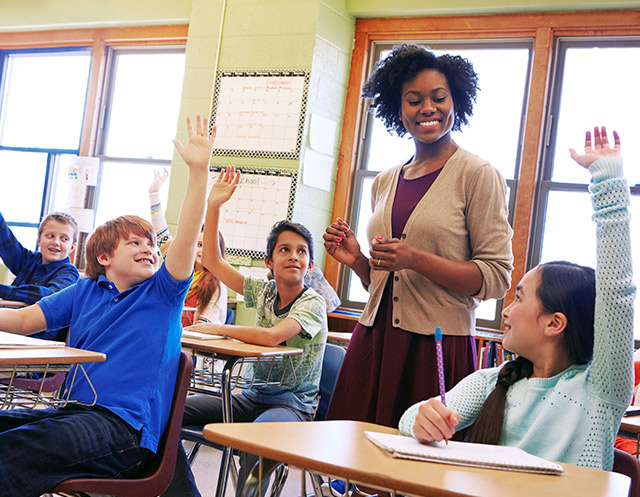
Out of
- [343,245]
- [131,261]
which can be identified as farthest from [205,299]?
[343,245]

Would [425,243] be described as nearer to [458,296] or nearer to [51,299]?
[458,296]

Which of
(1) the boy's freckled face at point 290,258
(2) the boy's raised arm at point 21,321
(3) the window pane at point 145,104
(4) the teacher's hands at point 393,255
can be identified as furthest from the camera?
(3) the window pane at point 145,104

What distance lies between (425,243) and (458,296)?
0.14 meters

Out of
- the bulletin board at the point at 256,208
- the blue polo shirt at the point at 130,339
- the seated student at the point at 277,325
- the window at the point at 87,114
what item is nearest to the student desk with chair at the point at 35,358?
the blue polo shirt at the point at 130,339

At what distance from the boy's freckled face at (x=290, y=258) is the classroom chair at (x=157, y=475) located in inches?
36.7

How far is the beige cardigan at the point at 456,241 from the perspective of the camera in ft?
5.36

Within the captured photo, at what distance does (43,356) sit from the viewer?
1.42 m

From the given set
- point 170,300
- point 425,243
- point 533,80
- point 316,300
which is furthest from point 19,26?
point 425,243

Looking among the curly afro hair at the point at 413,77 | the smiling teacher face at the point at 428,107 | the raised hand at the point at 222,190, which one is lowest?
the raised hand at the point at 222,190

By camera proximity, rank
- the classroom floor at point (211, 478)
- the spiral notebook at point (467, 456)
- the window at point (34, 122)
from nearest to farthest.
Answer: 1. the spiral notebook at point (467, 456)
2. the classroom floor at point (211, 478)
3. the window at point (34, 122)

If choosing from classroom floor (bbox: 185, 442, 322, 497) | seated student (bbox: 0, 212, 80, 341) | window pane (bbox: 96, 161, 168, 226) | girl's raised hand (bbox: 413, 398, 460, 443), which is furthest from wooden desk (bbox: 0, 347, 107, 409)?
window pane (bbox: 96, 161, 168, 226)

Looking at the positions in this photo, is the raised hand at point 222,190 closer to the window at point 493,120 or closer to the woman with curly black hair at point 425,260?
the woman with curly black hair at point 425,260

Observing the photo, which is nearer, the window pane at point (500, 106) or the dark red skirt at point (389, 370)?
the dark red skirt at point (389, 370)

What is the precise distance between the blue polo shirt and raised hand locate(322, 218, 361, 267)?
39cm
